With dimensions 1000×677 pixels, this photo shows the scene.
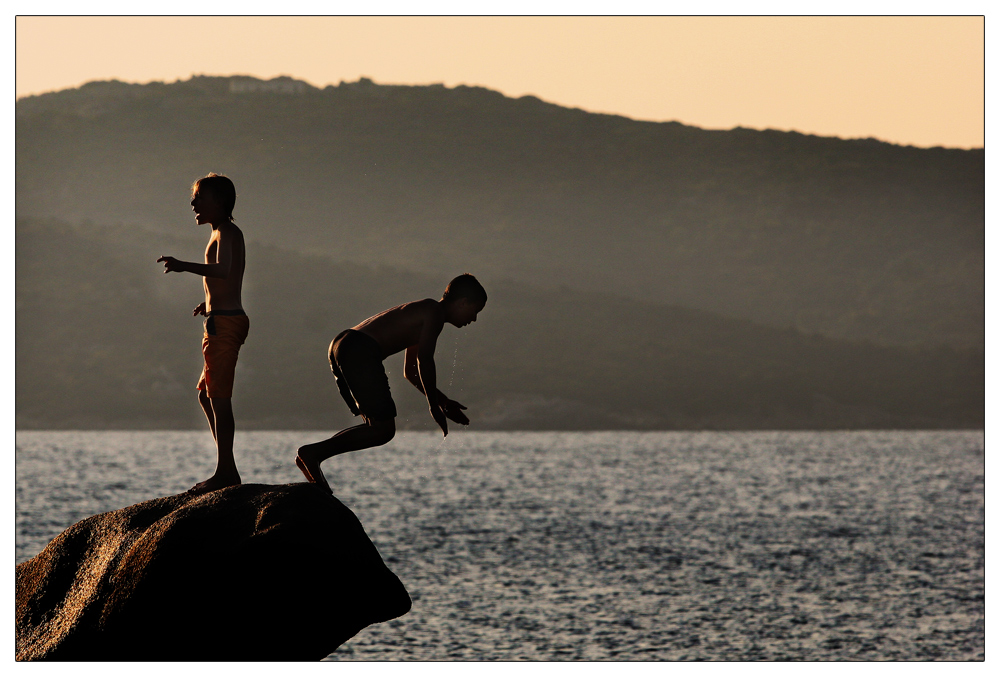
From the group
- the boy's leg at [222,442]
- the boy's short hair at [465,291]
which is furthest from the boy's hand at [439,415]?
the boy's leg at [222,442]

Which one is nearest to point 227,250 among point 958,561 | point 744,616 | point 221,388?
point 221,388

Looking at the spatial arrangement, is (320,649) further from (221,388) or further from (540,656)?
(540,656)

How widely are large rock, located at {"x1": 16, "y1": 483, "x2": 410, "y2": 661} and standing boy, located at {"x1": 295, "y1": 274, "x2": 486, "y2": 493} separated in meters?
0.66

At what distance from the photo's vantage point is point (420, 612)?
7119cm

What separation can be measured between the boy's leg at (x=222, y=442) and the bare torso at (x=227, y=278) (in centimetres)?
91

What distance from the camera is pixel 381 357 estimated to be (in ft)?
34.3

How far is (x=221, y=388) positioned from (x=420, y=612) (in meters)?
63.2

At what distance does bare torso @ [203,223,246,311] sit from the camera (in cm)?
1032

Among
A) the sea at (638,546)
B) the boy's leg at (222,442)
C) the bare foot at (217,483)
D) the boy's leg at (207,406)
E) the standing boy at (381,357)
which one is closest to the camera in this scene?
the standing boy at (381,357)

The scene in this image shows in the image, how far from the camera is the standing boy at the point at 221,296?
10.3 m

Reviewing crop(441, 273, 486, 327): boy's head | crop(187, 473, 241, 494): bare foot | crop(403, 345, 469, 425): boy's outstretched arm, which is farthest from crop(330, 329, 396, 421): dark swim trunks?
crop(187, 473, 241, 494): bare foot

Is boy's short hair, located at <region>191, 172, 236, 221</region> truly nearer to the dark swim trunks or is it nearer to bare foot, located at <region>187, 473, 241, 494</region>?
the dark swim trunks

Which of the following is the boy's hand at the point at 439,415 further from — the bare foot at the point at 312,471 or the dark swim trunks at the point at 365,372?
the bare foot at the point at 312,471

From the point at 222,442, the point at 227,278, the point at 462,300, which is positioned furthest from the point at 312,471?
the point at 462,300
